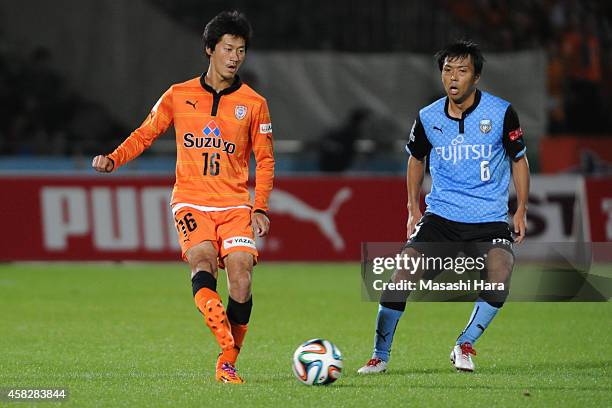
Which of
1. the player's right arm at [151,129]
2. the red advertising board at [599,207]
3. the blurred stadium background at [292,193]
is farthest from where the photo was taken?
the red advertising board at [599,207]

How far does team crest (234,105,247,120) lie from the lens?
7.65 m

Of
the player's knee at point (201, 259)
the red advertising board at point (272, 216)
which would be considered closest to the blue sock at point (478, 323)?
the player's knee at point (201, 259)

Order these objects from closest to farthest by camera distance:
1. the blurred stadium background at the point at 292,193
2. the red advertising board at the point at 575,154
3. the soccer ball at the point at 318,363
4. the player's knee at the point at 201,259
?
1. the soccer ball at the point at 318,363
2. the player's knee at the point at 201,259
3. the blurred stadium background at the point at 292,193
4. the red advertising board at the point at 575,154

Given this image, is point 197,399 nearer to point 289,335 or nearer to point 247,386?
point 247,386

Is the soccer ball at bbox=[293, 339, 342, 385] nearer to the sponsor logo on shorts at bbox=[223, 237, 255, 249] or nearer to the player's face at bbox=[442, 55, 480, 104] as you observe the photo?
the sponsor logo on shorts at bbox=[223, 237, 255, 249]

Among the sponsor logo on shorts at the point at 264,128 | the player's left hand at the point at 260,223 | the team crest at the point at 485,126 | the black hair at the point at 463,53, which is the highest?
the black hair at the point at 463,53

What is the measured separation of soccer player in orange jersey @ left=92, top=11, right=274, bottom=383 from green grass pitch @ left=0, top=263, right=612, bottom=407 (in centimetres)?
66

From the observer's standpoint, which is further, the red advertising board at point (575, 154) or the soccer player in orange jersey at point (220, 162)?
the red advertising board at point (575, 154)

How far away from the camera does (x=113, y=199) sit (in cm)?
1686

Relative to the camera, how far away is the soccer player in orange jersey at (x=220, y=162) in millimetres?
7512

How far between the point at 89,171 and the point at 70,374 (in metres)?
10.2
